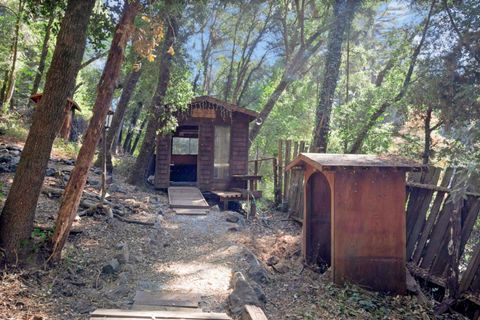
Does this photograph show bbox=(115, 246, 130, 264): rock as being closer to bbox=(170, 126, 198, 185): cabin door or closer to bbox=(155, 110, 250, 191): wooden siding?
bbox=(155, 110, 250, 191): wooden siding

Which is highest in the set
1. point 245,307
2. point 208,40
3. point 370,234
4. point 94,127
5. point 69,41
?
point 208,40

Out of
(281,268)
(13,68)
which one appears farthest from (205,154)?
(13,68)

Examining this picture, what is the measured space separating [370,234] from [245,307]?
8.75 ft

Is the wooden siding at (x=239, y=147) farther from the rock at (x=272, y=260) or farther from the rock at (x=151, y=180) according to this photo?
the rock at (x=272, y=260)

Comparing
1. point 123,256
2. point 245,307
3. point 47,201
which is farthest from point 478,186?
point 47,201

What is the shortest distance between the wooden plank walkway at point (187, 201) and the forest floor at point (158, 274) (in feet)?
5.08

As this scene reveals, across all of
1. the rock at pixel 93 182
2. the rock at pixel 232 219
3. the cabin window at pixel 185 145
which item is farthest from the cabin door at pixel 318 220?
the cabin window at pixel 185 145

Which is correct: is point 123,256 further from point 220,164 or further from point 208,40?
point 208,40

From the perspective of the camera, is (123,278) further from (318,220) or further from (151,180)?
(151,180)

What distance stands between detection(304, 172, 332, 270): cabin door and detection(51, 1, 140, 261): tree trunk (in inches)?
152

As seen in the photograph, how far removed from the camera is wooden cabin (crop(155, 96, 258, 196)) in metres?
13.0

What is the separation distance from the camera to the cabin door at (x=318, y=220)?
22.7 feet

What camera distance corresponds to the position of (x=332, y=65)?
415 inches

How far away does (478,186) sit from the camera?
507cm
